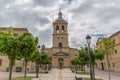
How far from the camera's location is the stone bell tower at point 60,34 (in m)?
63.1

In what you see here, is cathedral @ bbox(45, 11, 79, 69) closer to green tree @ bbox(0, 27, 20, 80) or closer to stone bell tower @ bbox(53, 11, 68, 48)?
stone bell tower @ bbox(53, 11, 68, 48)

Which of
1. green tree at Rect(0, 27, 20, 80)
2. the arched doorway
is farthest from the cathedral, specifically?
green tree at Rect(0, 27, 20, 80)

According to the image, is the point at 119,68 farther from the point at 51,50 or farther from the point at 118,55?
the point at 51,50

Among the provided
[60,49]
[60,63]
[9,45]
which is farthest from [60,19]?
[9,45]

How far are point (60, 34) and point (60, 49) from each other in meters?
6.01

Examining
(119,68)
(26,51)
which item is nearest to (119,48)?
(119,68)

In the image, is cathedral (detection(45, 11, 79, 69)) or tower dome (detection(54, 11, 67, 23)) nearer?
cathedral (detection(45, 11, 79, 69))

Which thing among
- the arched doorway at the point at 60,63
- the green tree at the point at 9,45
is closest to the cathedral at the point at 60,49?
the arched doorway at the point at 60,63

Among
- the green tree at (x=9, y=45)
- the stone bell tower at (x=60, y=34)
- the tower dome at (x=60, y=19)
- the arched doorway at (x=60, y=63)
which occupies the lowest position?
the arched doorway at (x=60, y=63)

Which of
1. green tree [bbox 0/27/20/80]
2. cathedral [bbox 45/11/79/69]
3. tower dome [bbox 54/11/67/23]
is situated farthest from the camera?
tower dome [bbox 54/11/67/23]

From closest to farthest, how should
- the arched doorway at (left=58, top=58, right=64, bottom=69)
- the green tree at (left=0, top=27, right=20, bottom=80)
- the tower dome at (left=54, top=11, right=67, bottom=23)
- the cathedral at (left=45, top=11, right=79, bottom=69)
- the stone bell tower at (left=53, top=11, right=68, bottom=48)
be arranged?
the green tree at (left=0, top=27, right=20, bottom=80)
the arched doorway at (left=58, top=58, right=64, bottom=69)
the cathedral at (left=45, top=11, right=79, bottom=69)
the stone bell tower at (left=53, top=11, right=68, bottom=48)
the tower dome at (left=54, top=11, right=67, bottom=23)

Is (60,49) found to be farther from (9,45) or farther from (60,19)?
(9,45)

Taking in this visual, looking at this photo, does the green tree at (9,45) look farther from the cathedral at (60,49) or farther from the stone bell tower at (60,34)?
the stone bell tower at (60,34)

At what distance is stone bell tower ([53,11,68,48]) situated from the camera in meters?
63.1
